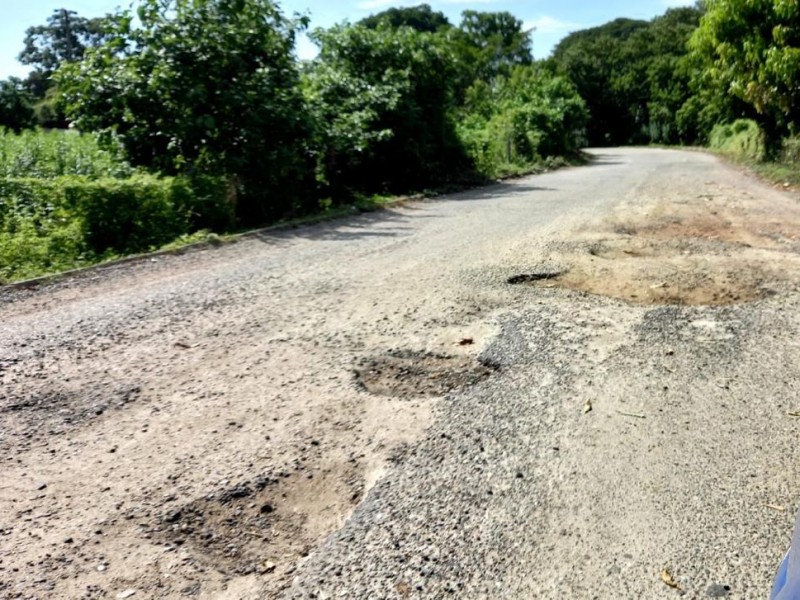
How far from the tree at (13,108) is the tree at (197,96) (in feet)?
90.2

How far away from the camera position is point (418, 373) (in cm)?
455

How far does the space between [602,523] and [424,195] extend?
13978 millimetres

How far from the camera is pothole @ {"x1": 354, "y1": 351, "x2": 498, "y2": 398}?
4289mm

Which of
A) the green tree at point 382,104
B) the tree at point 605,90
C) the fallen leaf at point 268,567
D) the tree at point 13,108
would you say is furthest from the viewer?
the tree at point 605,90

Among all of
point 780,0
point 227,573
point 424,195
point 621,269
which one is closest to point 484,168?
point 424,195

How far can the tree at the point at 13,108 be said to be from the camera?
35.4 meters

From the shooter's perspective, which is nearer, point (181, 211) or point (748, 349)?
point (748, 349)

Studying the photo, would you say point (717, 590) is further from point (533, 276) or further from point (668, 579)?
point (533, 276)

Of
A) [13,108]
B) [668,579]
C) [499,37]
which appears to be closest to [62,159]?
[668,579]

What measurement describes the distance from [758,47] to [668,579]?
17584mm

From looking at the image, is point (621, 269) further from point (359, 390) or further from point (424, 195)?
point (424, 195)

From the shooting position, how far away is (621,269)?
718 cm

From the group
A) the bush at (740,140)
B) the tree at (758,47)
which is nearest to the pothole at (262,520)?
the tree at (758,47)

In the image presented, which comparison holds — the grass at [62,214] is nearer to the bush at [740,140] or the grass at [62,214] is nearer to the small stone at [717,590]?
the small stone at [717,590]
